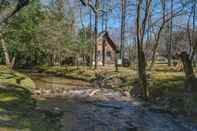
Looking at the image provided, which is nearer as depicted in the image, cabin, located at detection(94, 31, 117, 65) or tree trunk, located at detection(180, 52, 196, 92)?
tree trunk, located at detection(180, 52, 196, 92)

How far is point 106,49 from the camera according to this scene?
65750 millimetres


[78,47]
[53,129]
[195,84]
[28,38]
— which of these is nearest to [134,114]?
[195,84]

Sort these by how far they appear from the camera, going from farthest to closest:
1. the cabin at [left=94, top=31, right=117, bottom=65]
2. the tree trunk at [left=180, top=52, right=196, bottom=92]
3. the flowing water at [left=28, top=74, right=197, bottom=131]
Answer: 1. the cabin at [left=94, top=31, right=117, bottom=65]
2. the tree trunk at [left=180, top=52, right=196, bottom=92]
3. the flowing water at [left=28, top=74, right=197, bottom=131]

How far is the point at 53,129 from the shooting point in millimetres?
12297

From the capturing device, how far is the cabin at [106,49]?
63.5 meters

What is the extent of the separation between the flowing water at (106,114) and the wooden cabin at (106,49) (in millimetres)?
39033

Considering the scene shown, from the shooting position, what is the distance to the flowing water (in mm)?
14039

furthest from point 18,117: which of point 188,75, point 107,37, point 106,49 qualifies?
point 106,49

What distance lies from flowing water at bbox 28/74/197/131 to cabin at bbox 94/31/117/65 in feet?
128

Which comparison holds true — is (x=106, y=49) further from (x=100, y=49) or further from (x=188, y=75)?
(x=188, y=75)

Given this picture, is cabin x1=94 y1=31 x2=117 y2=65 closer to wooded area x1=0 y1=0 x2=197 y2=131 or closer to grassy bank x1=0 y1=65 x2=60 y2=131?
wooded area x1=0 y1=0 x2=197 y2=131

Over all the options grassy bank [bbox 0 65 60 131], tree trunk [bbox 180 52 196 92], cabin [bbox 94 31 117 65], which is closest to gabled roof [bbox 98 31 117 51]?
cabin [bbox 94 31 117 65]

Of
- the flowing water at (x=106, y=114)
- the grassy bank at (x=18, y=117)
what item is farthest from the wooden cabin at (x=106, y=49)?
the grassy bank at (x=18, y=117)

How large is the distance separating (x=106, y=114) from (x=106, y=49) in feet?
161
